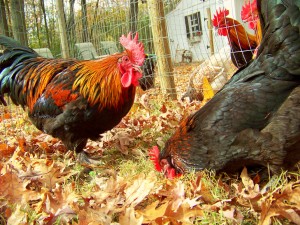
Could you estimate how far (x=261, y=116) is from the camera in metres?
2.47

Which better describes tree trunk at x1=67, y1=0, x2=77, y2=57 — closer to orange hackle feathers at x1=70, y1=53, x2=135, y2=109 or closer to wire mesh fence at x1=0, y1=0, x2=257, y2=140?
wire mesh fence at x1=0, y1=0, x2=257, y2=140

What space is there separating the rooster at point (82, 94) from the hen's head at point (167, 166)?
92cm

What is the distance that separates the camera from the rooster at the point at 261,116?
7.67ft

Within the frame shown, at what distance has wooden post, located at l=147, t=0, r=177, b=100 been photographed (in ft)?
19.0

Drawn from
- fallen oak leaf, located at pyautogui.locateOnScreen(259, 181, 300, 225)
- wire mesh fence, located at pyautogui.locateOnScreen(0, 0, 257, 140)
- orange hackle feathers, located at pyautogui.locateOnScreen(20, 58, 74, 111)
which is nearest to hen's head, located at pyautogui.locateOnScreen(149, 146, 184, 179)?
fallen oak leaf, located at pyautogui.locateOnScreen(259, 181, 300, 225)

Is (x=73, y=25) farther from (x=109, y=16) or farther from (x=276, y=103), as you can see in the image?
(x=276, y=103)

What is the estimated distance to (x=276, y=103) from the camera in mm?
2461

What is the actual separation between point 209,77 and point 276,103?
400 centimetres

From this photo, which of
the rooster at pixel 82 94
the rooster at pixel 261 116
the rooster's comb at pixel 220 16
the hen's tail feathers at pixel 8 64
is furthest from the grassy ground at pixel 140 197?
the rooster's comb at pixel 220 16

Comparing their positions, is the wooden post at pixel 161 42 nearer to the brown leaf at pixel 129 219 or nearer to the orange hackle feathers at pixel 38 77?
the orange hackle feathers at pixel 38 77

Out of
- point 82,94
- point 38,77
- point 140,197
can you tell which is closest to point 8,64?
point 38,77

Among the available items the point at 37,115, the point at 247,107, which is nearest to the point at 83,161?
the point at 37,115

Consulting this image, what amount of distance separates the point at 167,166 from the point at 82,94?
1.38m

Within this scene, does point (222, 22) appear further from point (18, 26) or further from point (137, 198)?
point (137, 198)
